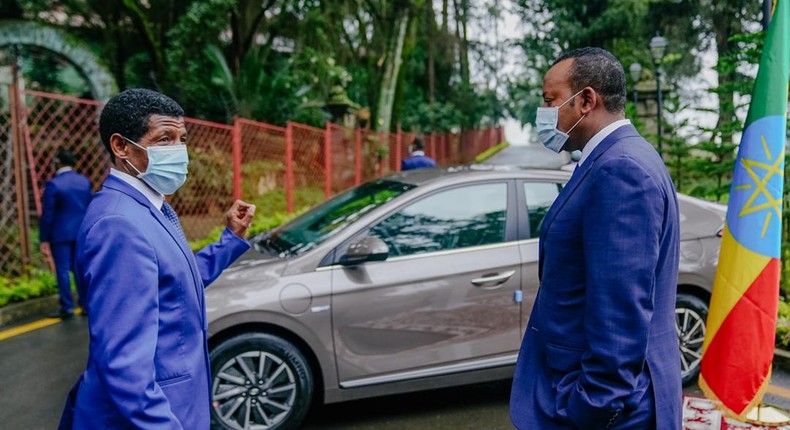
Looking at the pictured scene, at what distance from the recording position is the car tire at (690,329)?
14.9 ft

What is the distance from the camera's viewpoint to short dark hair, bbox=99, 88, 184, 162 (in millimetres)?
2061

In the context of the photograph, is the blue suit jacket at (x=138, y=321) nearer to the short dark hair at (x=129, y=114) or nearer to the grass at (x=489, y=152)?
the short dark hair at (x=129, y=114)

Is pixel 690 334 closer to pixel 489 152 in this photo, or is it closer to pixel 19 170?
pixel 19 170

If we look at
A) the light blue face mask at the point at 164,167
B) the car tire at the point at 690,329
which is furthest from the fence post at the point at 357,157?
the light blue face mask at the point at 164,167

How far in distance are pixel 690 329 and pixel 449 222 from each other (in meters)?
1.86

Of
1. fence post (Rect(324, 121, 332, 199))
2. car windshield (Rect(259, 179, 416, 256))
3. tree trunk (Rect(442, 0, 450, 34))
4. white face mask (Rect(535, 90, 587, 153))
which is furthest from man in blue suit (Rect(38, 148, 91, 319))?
tree trunk (Rect(442, 0, 450, 34))

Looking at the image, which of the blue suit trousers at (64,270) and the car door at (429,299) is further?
the blue suit trousers at (64,270)

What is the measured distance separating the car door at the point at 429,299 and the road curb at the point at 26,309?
4.53 meters

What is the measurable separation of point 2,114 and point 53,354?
11.0ft

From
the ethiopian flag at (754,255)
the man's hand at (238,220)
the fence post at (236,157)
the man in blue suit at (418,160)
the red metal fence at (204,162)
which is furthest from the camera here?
the fence post at (236,157)

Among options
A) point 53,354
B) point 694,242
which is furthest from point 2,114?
point 694,242

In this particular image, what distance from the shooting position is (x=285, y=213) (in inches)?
452

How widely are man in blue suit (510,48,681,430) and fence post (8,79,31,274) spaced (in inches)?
269

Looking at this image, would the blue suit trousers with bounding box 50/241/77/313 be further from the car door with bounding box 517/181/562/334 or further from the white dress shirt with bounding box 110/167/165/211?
the white dress shirt with bounding box 110/167/165/211
